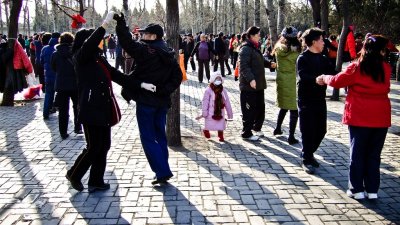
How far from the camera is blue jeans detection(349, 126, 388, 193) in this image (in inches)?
179

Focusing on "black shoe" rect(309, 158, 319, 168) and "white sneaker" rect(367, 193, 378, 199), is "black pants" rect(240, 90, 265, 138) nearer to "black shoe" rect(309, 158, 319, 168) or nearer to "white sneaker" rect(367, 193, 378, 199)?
"black shoe" rect(309, 158, 319, 168)

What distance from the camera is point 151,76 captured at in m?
4.78

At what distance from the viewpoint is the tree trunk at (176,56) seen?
21.1 feet

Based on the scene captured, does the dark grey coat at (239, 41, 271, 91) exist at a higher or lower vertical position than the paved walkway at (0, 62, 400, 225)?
higher

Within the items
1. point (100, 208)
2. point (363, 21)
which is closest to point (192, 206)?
point (100, 208)

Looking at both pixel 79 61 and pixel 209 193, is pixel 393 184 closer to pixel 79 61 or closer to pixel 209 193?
pixel 209 193

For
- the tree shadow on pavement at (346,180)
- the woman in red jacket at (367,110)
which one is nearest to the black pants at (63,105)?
the tree shadow on pavement at (346,180)

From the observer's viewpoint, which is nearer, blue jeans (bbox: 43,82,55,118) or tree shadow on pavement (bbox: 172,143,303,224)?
tree shadow on pavement (bbox: 172,143,303,224)

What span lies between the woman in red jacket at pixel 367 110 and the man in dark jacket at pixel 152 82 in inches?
73.8

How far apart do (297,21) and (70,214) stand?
143ft

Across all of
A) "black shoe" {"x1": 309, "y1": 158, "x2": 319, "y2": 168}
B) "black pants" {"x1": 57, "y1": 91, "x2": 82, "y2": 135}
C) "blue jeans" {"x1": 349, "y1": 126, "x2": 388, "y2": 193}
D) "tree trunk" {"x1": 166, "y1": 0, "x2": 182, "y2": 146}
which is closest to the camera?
"blue jeans" {"x1": 349, "y1": 126, "x2": 388, "y2": 193}

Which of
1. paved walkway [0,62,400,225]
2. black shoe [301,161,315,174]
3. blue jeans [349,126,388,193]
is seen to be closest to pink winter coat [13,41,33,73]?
paved walkway [0,62,400,225]

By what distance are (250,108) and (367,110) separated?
9.10 feet

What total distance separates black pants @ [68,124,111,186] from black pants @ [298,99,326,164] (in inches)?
101
